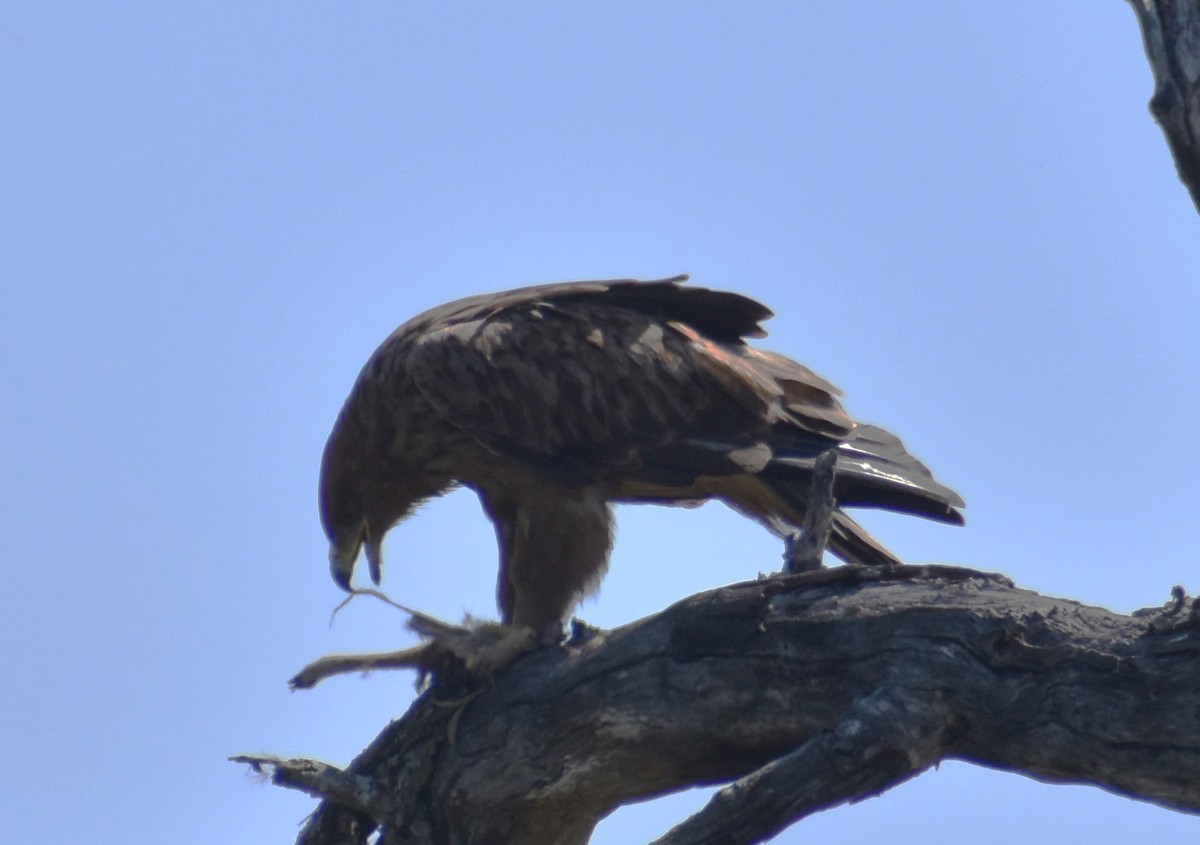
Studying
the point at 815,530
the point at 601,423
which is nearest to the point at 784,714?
the point at 815,530

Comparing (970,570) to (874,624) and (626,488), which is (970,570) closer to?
(874,624)

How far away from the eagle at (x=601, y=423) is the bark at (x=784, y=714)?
0.75 meters

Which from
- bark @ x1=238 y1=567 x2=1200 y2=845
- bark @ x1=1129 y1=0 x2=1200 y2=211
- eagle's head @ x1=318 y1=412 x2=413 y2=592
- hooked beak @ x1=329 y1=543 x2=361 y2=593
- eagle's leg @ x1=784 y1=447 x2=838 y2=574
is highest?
eagle's head @ x1=318 y1=412 x2=413 y2=592

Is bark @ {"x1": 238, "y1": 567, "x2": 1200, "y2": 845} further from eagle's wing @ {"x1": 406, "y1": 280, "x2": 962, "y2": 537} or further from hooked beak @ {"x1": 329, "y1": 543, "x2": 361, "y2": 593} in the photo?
hooked beak @ {"x1": 329, "y1": 543, "x2": 361, "y2": 593}

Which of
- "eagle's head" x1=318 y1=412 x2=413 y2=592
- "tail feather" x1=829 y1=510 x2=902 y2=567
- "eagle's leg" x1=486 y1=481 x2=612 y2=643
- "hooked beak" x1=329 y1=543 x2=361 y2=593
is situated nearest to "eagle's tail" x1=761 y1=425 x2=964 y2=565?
"tail feather" x1=829 y1=510 x2=902 y2=567

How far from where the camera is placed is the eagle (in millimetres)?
5465

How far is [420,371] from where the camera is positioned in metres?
5.68

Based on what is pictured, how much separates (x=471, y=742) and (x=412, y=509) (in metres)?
2.03

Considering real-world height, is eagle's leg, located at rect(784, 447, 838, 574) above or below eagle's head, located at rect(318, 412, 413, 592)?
below

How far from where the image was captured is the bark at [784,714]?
11.6 ft

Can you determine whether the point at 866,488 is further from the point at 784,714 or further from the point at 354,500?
the point at 354,500

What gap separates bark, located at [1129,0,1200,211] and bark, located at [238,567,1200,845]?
1085mm

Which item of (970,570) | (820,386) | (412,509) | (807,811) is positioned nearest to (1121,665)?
(970,570)

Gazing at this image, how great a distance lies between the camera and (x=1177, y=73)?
333cm
